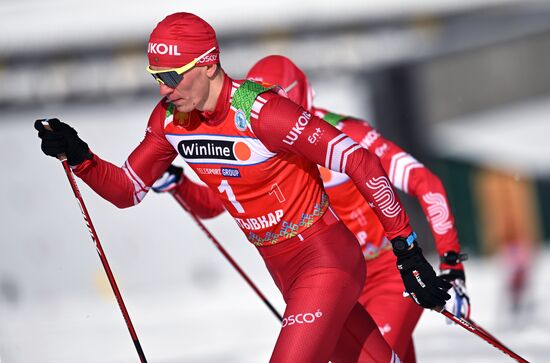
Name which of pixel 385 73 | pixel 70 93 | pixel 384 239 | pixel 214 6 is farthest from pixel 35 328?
pixel 384 239

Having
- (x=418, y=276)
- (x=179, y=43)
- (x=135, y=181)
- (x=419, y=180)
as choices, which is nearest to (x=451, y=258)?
(x=419, y=180)

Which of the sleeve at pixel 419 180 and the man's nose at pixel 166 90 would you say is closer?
the man's nose at pixel 166 90

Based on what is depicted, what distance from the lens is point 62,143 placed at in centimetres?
423

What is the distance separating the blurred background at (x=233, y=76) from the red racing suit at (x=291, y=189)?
5586 millimetres

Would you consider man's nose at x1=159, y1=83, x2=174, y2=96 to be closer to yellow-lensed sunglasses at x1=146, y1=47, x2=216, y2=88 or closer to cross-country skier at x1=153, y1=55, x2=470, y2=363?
yellow-lensed sunglasses at x1=146, y1=47, x2=216, y2=88

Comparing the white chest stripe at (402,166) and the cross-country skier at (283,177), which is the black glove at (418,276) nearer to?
the cross-country skier at (283,177)

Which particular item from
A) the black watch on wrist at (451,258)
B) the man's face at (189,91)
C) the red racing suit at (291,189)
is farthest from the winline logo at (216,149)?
the black watch on wrist at (451,258)

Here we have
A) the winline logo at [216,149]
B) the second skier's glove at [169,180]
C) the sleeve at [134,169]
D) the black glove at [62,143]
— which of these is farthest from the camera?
the second skier's glove at [169,180]

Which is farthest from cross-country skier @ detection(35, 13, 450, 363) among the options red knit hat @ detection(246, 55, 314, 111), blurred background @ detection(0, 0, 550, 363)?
blurred background @ detection(0, 0, 550, 363)

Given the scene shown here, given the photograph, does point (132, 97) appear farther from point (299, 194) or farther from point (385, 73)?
point (299, 194)

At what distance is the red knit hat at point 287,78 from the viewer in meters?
5.28

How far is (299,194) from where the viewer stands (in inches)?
164

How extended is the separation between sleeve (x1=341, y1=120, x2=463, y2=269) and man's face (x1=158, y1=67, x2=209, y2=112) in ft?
3.86

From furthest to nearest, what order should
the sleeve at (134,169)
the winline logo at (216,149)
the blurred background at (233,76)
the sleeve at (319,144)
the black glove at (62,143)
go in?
the blurred background at (233,76) → the sleeve at (134,169) → the black glove at (62,143) → the winline logo at (216,149) → the sleeve at (319,144)
